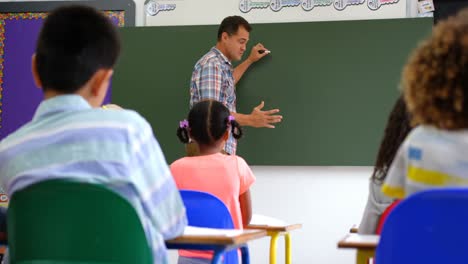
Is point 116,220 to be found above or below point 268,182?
above

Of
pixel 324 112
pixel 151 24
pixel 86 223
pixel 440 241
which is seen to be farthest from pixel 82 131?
pixel 151 24

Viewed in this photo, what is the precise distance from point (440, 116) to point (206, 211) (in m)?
1.09

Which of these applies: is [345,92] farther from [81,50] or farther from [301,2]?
[81,50]

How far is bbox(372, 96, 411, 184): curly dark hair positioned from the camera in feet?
6.29

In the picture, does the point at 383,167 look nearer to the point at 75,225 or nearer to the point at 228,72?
the point at 75,225

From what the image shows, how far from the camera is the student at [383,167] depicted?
1870 mm

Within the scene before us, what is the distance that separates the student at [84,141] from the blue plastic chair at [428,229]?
20.3 inches

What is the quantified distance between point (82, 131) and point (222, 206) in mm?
824

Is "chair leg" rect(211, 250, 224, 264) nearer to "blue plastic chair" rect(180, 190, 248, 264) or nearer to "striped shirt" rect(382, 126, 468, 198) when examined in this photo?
"striped shirt" rect(382, 126, 468, 198)

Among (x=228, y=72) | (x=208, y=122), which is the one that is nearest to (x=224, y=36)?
(x=228, y=72)

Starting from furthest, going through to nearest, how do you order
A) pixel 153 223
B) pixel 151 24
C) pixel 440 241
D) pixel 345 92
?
pixel 151 24 → pixel 345 92 → pixel 153 223 → pixel 440 241

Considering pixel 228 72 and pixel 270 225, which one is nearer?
pixel 270 225

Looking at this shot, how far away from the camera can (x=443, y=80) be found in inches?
52.2

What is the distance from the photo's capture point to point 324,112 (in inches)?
193
